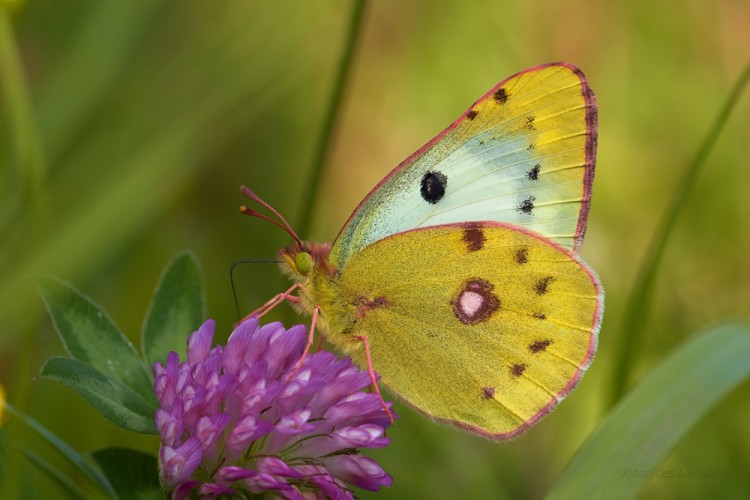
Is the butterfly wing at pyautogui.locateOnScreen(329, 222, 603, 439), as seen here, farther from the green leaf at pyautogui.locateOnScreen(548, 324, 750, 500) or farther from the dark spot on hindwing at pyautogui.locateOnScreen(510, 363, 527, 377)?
the green leaf at pyautogui.locateOnScreen(548, 324, 750, 500)

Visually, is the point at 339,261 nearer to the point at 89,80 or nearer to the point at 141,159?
the point at 141,159

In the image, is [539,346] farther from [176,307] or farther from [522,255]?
[176,307]

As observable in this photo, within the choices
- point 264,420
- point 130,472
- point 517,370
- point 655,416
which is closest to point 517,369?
point 517,370

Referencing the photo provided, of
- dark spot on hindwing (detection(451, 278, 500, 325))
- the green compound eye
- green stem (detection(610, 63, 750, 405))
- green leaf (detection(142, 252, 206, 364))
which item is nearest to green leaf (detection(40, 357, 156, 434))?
green leaf (detection(142, 252, 206, 364))

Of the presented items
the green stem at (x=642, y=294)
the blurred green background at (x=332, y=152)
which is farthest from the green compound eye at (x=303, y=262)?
the green stem at (x=642, y=294)

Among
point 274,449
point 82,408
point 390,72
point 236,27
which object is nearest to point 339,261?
point 274,449
